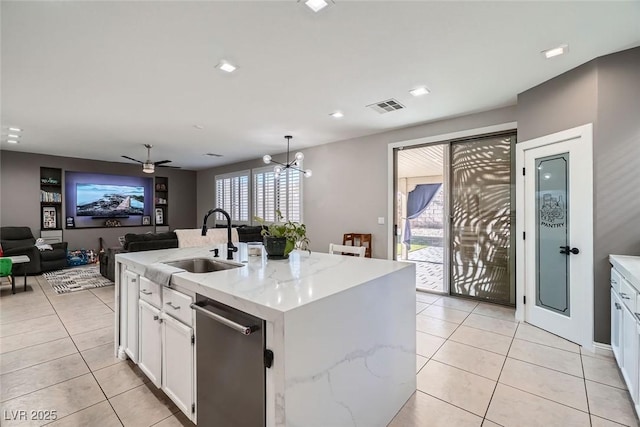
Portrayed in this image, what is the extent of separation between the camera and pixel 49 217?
7125 mm

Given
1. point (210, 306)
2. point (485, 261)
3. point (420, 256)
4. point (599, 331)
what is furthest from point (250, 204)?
point (599, 331)

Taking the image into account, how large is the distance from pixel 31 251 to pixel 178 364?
6.25 m

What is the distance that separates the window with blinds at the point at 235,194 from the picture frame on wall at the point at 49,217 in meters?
3.94

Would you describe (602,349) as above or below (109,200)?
below

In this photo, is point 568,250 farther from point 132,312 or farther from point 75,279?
point 75,279

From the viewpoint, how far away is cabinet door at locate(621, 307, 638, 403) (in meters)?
1.82

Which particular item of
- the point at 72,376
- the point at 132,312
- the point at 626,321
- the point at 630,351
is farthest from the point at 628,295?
the point at 72,376

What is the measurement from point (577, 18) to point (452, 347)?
2.97m

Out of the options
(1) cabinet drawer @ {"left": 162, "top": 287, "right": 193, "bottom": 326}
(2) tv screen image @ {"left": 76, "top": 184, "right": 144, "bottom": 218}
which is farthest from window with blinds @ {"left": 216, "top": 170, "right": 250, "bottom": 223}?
(1) cabinet drawer @ {"left": 162, "top": 287, "right": 193, "bottom": 326}

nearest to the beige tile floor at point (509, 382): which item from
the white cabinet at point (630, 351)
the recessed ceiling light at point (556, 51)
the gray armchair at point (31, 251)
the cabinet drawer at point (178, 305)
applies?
the white cabinet at point (630, 351)

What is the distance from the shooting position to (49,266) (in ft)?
20.2

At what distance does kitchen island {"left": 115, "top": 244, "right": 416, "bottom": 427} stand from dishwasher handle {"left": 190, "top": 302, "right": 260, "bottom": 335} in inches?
2.3

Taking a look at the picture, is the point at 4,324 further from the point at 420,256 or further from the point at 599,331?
the point at 420,256

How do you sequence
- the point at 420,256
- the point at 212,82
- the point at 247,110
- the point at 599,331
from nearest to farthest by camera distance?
the point at 599,331, the point at 212,82, the point at 247,110, the point at 420,256
